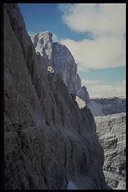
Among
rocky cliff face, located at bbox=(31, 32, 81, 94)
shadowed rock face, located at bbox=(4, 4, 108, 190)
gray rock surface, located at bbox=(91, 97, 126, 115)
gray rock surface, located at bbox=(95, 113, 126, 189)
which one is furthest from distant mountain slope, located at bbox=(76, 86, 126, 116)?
shadowed rock face, located at bbox=(4, 4, 108, 190)

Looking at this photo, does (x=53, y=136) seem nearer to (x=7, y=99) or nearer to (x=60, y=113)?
(x=60, y=113)

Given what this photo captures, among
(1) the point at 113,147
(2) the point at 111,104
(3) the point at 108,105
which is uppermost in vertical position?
(2) the point at 111,104

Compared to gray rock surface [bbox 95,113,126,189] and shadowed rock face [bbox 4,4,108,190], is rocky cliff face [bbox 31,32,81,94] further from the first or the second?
shadowed rock face [bbox 4,4,108,190]

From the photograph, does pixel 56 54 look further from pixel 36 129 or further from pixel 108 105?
pixel 36 129

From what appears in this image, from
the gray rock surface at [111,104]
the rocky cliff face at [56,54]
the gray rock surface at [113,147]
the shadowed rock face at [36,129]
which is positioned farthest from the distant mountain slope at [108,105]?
the shadowed rock face at [36,129]

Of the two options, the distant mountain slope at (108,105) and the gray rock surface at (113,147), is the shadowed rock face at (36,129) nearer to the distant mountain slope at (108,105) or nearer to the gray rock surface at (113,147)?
the gray rock surface at (113,147)

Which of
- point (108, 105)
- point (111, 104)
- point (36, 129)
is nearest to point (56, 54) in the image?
point (108, 105)
